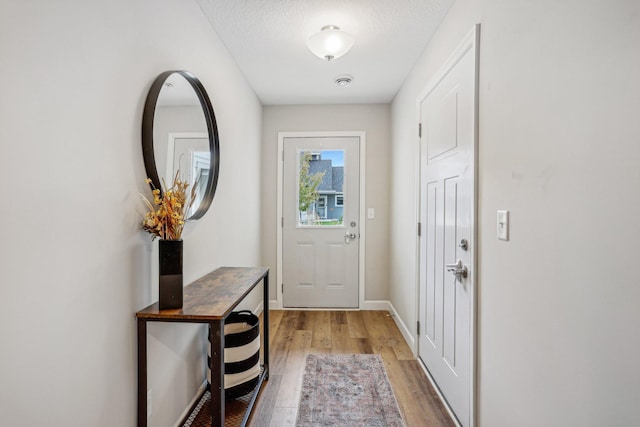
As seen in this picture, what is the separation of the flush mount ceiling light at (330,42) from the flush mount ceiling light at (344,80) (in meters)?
0.81

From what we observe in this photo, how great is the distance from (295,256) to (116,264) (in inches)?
104

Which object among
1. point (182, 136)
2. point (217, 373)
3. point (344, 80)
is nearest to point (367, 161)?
point (344, 80)

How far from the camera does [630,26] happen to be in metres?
0.78

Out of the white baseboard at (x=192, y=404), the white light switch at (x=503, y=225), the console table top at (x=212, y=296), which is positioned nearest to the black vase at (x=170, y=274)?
the console table top at (x=212, y=296)

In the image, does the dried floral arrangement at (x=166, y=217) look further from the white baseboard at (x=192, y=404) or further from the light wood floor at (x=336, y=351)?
the light wood floor at (x=336, y=351)

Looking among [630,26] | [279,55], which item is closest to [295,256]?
[279,55]

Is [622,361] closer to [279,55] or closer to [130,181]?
[130,181]

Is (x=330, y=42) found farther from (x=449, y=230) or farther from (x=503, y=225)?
(x=503, y=225)

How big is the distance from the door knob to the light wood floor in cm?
83

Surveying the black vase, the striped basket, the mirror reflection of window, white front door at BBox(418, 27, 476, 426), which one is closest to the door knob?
white front door at BBox(418, 27, 476, 426)

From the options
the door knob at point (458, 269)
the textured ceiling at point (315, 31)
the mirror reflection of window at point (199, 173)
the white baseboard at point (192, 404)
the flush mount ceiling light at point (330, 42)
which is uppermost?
the textured ceiling at point (315, 31)

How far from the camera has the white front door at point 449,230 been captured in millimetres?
1659

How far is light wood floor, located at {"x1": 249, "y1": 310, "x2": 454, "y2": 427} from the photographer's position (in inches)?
74.5

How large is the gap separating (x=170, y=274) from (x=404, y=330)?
234 centimetres
